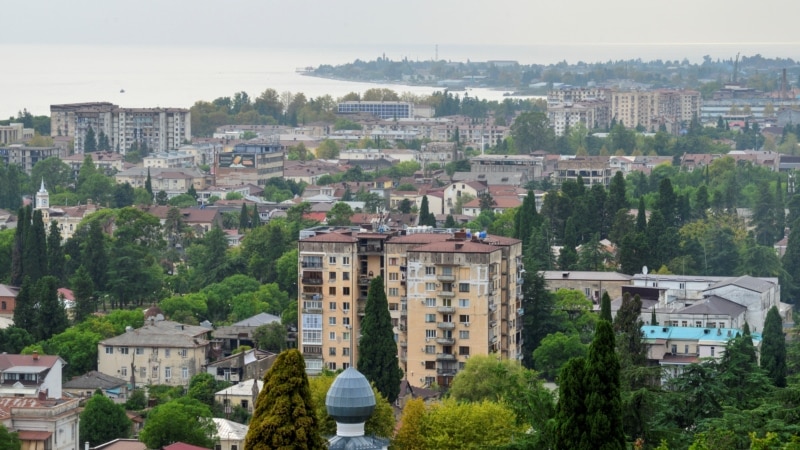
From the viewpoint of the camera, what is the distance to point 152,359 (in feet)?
117

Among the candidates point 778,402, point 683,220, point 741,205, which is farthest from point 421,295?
point 741,205

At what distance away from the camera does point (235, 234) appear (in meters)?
58.2

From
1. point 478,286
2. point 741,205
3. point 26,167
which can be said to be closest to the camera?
point 478,286

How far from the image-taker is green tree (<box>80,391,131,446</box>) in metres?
29.1

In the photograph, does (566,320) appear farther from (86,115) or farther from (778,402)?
(86,115)

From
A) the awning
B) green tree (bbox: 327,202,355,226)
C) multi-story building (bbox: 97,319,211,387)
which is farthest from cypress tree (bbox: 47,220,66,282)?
Result: the awning

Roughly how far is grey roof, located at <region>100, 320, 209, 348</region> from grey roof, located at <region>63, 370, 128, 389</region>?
104 cm

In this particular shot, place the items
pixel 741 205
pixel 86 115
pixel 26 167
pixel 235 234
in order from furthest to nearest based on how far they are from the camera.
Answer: pixel 86 115 → pixel 26 167 → pixel 741 205 → pixel 235 234

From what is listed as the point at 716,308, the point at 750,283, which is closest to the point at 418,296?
the point at 716,308

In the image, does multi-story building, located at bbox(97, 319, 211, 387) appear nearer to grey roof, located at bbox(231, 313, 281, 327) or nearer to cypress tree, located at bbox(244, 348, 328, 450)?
grey roof, located at bbox(231, 313, 281, 327)

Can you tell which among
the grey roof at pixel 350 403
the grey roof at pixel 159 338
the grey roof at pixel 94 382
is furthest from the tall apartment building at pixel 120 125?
the grey roof at pixel 350 403

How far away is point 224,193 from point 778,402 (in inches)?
1994

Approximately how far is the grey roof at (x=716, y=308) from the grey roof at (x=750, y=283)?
119 cm

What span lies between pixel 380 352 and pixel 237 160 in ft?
159
